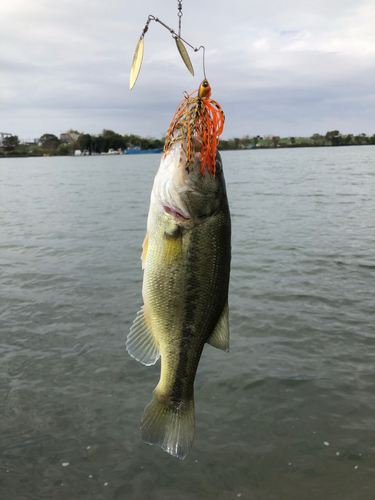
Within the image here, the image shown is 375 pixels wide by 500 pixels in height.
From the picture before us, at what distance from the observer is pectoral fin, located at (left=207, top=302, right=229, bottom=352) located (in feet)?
9.43

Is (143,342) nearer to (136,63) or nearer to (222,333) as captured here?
(222,333)

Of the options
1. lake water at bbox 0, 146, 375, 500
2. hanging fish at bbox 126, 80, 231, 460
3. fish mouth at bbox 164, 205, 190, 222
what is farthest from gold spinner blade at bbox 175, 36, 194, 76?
lake water at bbox 0, 146, 375, 500

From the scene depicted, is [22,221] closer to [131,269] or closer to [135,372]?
[131,269]

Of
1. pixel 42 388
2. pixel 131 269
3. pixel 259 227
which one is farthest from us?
pixel 259 227

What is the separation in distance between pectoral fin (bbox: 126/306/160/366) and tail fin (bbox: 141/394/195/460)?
12.7 inches

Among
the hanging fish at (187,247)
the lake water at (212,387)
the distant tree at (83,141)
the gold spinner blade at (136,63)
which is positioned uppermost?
the distant tree at (83,141)

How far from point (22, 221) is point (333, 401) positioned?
20266mm

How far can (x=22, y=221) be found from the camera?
22.4 metres

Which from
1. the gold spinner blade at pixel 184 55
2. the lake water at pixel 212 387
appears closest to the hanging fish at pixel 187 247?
the gold spinner blade at pixel 184 55

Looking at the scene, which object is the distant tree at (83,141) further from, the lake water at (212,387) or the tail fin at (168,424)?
the tail fin at (168,424)

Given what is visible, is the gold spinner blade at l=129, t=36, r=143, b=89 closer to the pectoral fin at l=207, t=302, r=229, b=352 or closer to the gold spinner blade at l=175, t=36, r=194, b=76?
the gold spinner blade at l=175, t=36, r=194, b=76

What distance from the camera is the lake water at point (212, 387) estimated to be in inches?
195

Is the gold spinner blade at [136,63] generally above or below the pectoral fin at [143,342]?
above

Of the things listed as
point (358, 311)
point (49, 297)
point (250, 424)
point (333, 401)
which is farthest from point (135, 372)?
point (358, 311)
